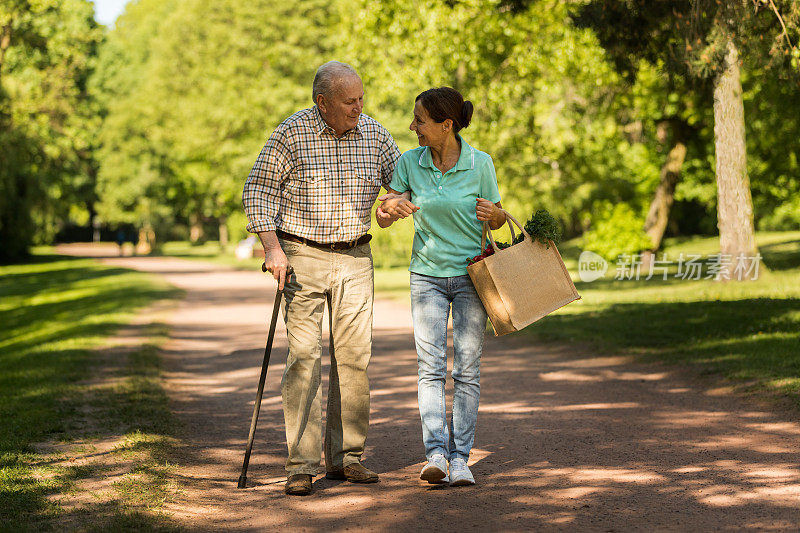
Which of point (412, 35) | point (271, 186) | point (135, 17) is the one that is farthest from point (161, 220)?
point (271, 186)

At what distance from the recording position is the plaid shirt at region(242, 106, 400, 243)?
500 centimetres

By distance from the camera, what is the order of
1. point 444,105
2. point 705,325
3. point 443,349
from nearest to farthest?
point 444,105
point 443,349
point 705,325

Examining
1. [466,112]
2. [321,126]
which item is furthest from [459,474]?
[321,126]

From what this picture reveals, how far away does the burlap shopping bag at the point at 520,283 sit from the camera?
4.80m

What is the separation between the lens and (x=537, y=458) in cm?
557

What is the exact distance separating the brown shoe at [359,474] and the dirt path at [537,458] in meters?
0.06

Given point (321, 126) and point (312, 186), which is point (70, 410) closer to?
point (312, 186)

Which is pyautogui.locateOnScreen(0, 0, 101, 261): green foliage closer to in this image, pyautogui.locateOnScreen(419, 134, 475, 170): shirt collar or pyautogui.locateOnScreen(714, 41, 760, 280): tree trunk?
pyautogui.locateOnScreen(714, 41, 760, 280): tree trunk

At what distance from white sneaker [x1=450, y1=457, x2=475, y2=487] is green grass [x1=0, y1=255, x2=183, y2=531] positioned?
151 centimetres

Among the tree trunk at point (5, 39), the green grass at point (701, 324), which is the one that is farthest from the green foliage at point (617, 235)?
the tree trunk at point (5, 39)

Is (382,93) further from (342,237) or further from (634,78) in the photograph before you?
(342,237)

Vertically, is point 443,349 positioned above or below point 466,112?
below

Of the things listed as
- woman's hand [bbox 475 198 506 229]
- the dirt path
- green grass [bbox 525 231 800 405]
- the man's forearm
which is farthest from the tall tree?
the man's forearm

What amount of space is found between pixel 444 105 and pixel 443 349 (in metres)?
1.30
